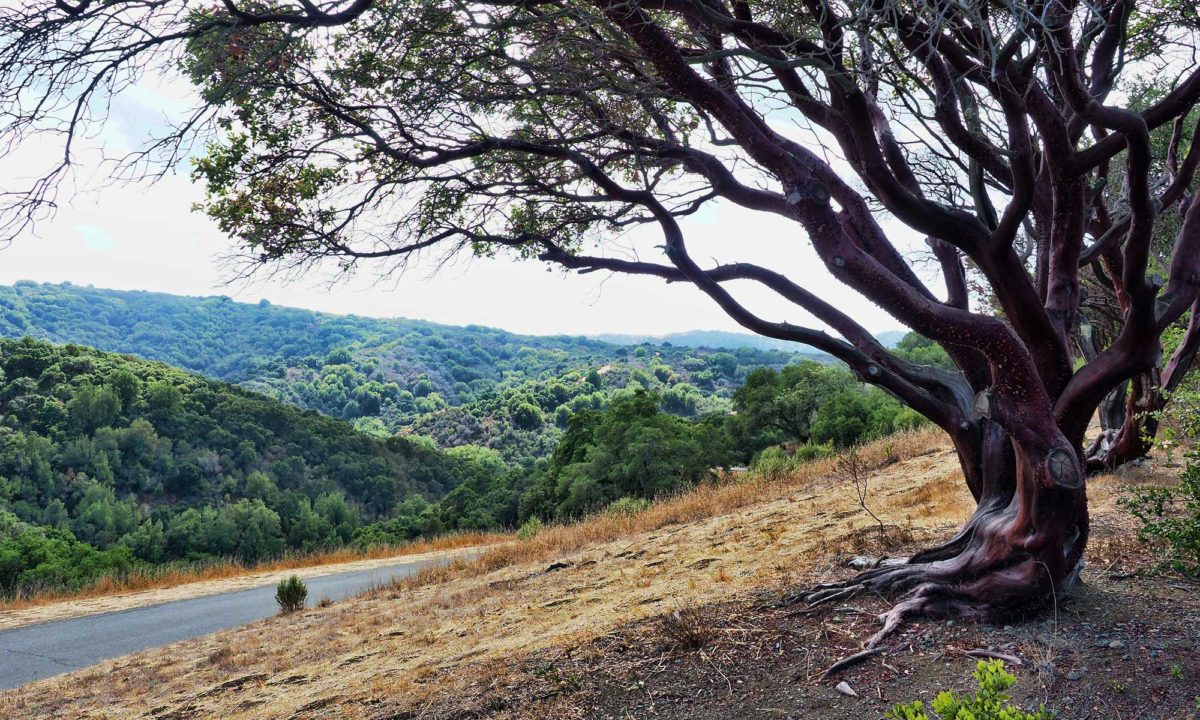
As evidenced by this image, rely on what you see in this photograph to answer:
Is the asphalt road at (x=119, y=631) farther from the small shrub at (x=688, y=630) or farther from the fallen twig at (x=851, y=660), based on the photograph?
the fallen twig at (x=851, y=660)

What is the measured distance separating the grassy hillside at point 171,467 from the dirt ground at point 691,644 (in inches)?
767

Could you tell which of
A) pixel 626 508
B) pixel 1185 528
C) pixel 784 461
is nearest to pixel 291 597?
pixel 626 508

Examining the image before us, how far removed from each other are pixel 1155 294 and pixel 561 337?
182214 millimetres

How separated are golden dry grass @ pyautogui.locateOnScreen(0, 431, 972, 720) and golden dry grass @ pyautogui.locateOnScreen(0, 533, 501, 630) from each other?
6.50 meters

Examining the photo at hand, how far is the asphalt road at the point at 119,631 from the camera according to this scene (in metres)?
9.98

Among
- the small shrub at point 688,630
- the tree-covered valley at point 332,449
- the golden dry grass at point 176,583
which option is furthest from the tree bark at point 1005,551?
the golden dry grass at point 176,583

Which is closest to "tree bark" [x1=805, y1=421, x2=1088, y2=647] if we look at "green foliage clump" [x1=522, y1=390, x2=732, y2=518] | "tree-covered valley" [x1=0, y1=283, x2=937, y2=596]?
"tree-covered valley" [x1=0, y1=283, x2=937, y2=596]

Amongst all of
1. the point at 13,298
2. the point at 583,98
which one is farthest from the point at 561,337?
the point at 583,98

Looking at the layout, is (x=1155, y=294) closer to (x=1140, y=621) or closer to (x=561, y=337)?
(x=1140, y=621)

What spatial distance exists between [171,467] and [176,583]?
30516 mm

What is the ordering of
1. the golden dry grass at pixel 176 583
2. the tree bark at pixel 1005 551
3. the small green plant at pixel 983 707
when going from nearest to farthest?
the small green plant at pixel 983 707 → the tree bark at pixel 1005 551 → the golden dry grass at pixel 176 583

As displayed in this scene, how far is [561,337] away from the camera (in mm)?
185750

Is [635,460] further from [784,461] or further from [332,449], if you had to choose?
[332,449]

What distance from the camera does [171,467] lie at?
45.5m
